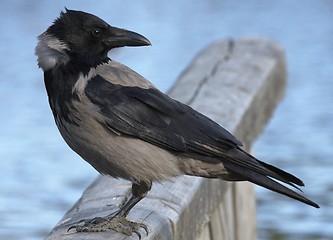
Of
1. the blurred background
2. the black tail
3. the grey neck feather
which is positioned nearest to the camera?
the black tail

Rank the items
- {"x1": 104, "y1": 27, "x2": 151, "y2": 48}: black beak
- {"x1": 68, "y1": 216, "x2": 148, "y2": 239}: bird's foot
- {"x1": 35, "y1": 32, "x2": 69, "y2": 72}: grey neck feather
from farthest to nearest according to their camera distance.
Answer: {"x1": 104, "y1": 27, "x2": 151, "y2": 48}: black beak
{"x1": 35, "y1": 32, "x2": 69, "y2": 72}: grey neck feather
{"x1": 68, "y1": 216, "x2": 148, "y2": 239}: bird's foot

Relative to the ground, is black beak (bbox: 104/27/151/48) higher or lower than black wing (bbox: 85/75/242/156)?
higher

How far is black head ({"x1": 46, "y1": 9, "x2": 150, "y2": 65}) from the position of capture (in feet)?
14.0

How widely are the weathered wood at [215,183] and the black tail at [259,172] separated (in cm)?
19

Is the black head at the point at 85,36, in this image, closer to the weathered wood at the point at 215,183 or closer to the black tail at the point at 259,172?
the weathered wood at the point at 215,183

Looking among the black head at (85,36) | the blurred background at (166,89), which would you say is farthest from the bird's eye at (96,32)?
the blurred background at (166,89)

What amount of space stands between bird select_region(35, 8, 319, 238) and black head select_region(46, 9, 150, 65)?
4 cm

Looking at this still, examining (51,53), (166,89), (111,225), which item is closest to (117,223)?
(111,225)

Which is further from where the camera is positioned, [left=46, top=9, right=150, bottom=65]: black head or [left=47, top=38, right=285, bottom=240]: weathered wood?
[left=46, top=9, right=150, bottom=65]: black head

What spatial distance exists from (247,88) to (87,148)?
1524mm

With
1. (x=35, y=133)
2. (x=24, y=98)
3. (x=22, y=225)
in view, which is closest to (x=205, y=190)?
(x=22, y=225)

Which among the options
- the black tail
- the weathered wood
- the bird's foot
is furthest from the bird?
the bird's foot

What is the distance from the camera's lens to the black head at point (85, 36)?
427cm

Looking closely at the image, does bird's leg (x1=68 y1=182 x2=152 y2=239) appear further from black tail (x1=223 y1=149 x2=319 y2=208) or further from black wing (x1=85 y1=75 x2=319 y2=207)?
black tail (x1=223 y1=149 x2=319 y2=208)
